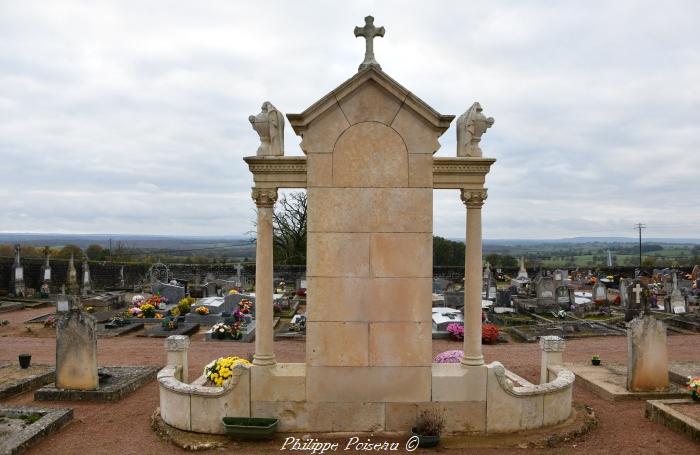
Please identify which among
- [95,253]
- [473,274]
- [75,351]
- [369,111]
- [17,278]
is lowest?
[75,351]

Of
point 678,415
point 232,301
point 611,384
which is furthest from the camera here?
point 232,301

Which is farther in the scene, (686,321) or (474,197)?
(686,321)

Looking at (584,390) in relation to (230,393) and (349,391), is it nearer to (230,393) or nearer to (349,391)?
(349,391)

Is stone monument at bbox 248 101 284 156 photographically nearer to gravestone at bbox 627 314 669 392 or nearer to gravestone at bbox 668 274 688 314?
gravestone at bbox 627 314 669 392

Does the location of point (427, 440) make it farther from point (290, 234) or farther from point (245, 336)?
point (290, 234)

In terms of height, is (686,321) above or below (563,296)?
below

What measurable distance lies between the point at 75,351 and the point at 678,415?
1090 centimetres

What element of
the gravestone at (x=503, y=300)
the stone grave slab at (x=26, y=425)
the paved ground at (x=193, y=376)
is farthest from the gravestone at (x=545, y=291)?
the stone grave slab at (x=26, y=425)

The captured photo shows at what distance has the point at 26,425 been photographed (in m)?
8.36

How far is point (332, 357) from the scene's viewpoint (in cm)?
802

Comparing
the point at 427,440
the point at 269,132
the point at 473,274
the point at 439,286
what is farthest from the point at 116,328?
the point at 439,286

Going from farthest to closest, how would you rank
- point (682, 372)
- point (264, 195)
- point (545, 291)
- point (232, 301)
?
point (545, 291), point (232, 301), point (682, 372), point (264, 195)

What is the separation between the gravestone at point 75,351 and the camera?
10320mm

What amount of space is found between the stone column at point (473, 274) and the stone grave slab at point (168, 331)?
12837mm
